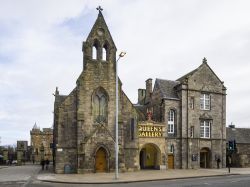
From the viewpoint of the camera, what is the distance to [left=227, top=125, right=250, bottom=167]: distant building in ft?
169

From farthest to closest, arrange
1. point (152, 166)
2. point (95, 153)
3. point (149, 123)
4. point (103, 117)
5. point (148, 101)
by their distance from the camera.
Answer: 1. point (148, 101)
2. point (152, 166)
3. point (149, 123)
4. point (103, 117)
5. point (95, 153)

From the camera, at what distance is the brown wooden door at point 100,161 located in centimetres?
3919

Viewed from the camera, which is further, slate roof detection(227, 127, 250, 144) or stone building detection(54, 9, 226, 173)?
slate roof detection(227, 127, 250, 144)

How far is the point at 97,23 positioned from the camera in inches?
1658

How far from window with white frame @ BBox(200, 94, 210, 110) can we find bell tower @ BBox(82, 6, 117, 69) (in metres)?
13.7

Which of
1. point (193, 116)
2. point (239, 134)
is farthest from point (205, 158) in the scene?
point (239, 134)

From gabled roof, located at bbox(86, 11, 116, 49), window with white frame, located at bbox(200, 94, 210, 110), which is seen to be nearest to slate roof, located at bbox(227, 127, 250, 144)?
window with white frame, located at bbox(200, 94, 210, 110)

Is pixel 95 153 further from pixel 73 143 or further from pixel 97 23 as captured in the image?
pixel 97 23

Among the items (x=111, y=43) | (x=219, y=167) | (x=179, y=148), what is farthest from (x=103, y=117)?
(x=219, y=167)

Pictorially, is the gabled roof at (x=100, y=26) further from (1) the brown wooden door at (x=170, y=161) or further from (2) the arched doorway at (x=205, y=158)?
(2) the arched doorway at (x=205, y=158)

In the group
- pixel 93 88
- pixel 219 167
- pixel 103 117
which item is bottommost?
pixel 219 167

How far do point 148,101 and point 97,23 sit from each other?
14345 millimetres

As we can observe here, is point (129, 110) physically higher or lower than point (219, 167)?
higher

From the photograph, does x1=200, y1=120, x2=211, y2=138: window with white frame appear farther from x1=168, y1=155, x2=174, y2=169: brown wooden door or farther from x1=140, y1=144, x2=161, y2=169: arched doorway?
x1=140, y1=144, x2=161, y2=169: arched doorway
